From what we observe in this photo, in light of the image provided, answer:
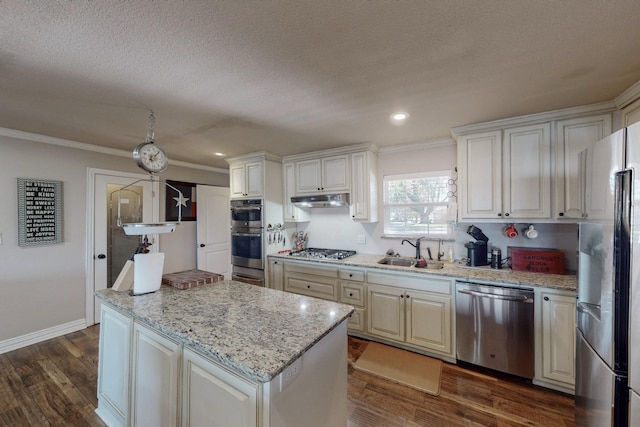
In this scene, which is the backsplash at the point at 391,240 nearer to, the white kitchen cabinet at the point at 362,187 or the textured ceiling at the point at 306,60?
the white kitchen cabinet at the point at 362,187

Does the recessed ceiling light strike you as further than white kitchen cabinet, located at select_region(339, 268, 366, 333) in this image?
No

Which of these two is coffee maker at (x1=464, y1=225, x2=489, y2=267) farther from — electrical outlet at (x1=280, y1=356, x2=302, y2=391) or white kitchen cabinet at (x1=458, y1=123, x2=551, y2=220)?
electrical outlet at (x1=280, y1=356, x2=302, y2=391)

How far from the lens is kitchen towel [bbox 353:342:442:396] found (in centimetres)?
218

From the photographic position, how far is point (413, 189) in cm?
325

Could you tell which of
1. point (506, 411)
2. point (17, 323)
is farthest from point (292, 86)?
point (17, 323)

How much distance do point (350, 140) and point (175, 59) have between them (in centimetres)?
201

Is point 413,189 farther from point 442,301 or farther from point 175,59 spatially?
point 175,59

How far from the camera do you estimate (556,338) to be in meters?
2.01

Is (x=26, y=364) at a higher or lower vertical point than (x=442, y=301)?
lower

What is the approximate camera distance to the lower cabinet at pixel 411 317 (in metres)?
2.45

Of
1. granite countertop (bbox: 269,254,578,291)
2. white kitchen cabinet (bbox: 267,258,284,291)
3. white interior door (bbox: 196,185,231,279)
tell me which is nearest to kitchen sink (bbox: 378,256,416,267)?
granite countertop (bbox: 269,254,578,291)

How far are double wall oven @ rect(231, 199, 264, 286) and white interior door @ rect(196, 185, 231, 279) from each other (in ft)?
3.01

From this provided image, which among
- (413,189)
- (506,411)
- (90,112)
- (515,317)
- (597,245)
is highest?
(90,112)

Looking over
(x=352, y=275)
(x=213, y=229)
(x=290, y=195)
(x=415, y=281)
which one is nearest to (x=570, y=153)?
(x=415, y=281)
